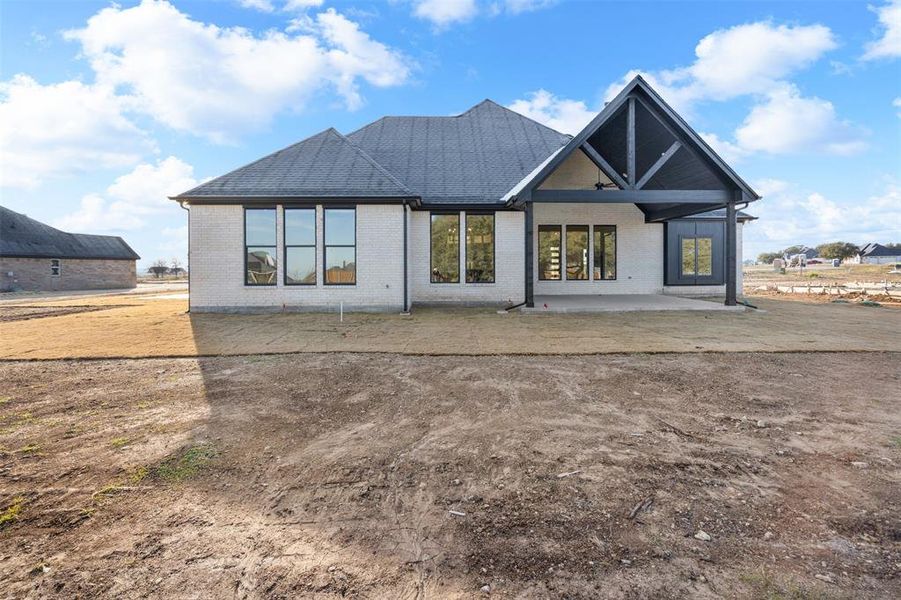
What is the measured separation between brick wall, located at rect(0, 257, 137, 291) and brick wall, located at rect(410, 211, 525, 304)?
3175 centimetres

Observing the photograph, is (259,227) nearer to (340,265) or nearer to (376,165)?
(340,265)

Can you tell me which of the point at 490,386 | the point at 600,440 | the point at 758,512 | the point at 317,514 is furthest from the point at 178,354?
the point at 758,512

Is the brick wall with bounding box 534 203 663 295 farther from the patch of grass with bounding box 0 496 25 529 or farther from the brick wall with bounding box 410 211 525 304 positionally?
the patch of grass with bounding box 0 496 25 529

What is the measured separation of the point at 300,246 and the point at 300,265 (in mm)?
582

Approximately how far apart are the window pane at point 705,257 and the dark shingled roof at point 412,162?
732 centimetres

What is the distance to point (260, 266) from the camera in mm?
12859

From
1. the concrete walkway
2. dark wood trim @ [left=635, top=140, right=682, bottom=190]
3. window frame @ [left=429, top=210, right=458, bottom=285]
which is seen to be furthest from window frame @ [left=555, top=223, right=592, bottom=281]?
Result: window frame @ [left=429, top=210, right=458, bottom=285]

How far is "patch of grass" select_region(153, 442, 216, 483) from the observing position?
10.1ft

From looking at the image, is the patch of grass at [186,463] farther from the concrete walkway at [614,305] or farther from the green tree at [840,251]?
the green tree at [840,251]

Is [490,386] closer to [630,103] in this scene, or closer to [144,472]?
[144,472]

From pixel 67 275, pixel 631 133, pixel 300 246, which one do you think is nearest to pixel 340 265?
pixel 300 246

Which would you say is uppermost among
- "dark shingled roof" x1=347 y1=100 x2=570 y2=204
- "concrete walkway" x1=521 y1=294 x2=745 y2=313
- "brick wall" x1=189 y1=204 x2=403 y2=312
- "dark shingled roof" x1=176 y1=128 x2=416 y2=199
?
"dark shingled roof" x1=347 y1=100 x2=570 y2=204

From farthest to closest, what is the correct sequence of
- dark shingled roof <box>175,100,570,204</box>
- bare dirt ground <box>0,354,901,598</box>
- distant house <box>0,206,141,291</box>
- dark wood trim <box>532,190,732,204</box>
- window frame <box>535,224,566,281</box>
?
distant house <box>0,206,141,291</box> < window frame <box>535,224,566,281</box> < dark shingled roof <box>175,100,570,204</box> < dark wood trim <box>532,190,732,204</box> < bare dirt ground <box>0,354,901,598</box>

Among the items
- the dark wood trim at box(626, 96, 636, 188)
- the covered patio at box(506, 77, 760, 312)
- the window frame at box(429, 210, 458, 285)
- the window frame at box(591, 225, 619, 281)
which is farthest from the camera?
the window frame at box(591, 225, 619, 281)
